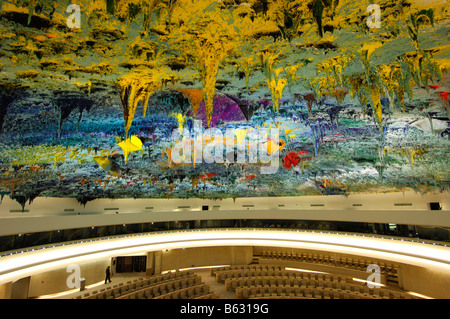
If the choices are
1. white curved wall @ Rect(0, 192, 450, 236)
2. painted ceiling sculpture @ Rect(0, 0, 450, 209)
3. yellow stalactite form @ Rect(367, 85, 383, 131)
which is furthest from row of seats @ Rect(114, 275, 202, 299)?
yellow stalactite form @ Rect(367, 85, 383, 131)

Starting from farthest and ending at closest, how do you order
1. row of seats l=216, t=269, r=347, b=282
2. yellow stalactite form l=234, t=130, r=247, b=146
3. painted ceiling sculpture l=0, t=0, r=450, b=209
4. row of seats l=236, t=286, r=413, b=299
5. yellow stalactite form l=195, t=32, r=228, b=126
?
row of seats l=216, t=269, r=347, b=282
row of seats l=236, t=286, r=413, b=299
yellow stalactite form l=234, t=130, r=247, b=146
yellow stalactite form l=195, t=32, r=228, b=126
painted ceiling sculpture l=0, t=0, r=450, b=209

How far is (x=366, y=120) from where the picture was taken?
7.30m

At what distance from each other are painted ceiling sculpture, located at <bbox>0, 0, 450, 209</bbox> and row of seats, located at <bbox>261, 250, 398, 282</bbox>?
6.28 meters

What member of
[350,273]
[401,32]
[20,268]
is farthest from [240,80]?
[350,273]

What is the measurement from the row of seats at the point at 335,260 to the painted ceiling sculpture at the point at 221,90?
6.28 meters

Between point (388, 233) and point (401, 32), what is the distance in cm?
1217

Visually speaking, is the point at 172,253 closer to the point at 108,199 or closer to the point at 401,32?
the point at 108,199

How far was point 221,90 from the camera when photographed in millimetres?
6398

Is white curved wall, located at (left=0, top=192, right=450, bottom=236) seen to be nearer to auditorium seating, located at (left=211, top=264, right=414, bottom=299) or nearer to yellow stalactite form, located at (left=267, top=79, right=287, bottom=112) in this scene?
auditorium seating, located at (left=211, top=264, right=414, bottom=299)

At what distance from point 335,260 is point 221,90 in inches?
637

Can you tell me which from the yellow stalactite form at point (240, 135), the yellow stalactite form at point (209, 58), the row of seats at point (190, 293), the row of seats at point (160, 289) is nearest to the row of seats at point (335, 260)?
the row of seats at point (160, 289)

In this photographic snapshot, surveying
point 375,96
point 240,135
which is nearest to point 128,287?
point 240,135

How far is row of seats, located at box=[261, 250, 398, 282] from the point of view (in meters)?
14.5
